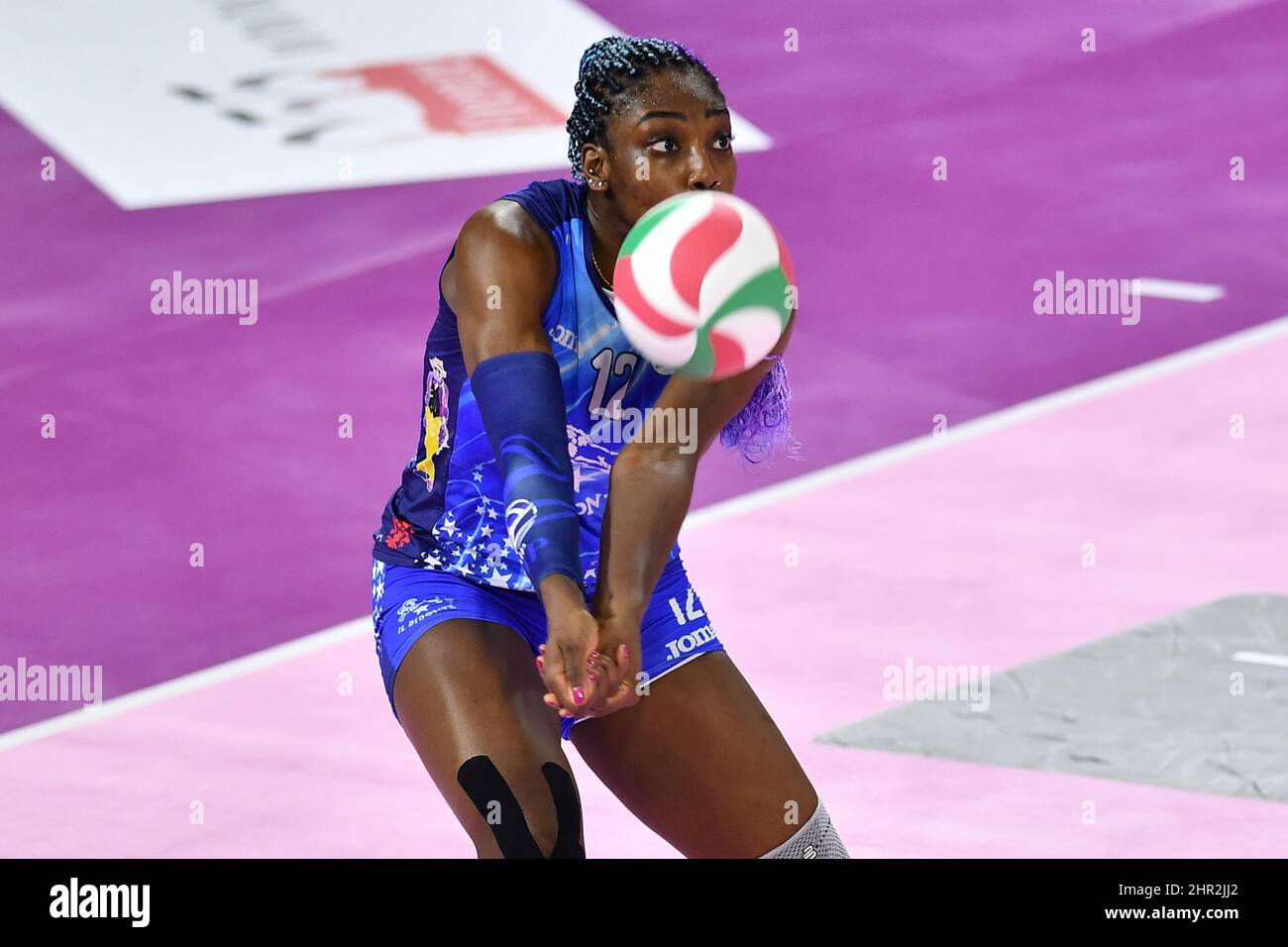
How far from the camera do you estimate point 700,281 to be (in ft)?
13.7

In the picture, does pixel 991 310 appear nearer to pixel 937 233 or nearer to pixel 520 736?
pixel 937 233

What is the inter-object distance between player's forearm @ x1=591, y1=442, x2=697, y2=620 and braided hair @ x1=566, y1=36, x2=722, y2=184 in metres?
0.63

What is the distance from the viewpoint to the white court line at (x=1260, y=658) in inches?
300

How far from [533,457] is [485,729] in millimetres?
553

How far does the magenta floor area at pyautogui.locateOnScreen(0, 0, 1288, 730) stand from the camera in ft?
28.7

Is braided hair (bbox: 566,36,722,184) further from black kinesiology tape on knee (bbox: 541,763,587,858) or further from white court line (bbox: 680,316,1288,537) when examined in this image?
white court line (bbox: 680,316,1288,537)

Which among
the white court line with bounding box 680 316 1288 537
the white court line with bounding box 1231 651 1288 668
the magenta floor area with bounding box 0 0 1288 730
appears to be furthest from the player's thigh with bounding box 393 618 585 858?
the white court line with bounding box 680 316 1288 537

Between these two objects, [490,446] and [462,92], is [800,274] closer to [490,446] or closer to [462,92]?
[462,92]

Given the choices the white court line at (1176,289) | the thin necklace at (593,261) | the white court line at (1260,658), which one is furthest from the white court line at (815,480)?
the thin necklace at (593,261)

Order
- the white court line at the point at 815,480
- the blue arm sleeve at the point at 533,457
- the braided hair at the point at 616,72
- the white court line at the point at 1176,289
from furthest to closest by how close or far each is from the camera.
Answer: the white court line at the point at 1176,289, the white court line at the point at 815,480, the braided hair at the point at 616,72, the blue arm sleeve at the point at 533,457

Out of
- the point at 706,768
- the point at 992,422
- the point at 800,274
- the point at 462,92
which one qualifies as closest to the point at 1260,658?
the point at 992,422

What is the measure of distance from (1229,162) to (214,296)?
18.2 ft

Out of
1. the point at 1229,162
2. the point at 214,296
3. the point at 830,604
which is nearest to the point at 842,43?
the point at 1229,162

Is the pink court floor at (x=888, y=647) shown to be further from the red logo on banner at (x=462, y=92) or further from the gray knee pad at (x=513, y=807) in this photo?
the red logo on banner at (x=462, y=92)
